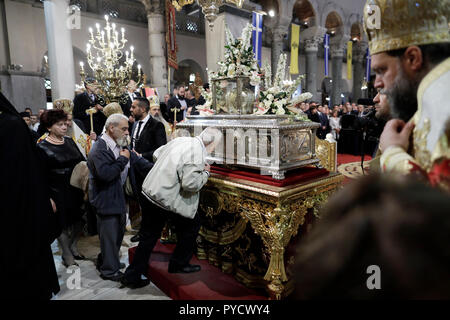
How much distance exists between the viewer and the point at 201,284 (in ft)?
9.51

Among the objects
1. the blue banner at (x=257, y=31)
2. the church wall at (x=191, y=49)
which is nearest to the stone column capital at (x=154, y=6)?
the blue banner at (x=257, y=31)

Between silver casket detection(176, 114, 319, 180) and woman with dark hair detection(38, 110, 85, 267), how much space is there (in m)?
1.65

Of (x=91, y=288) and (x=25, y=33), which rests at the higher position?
(x=25, y=33)

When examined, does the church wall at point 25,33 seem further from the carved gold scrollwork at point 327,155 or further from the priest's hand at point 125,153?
the carved gold scrollwork at point 327,155

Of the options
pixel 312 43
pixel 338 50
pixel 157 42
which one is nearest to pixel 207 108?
pixel 157 42

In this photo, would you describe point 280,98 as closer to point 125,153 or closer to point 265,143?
point 265,143

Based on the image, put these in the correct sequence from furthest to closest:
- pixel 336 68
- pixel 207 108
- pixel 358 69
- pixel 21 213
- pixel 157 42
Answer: pixel 358 69 → pixel 336 68 → pixel 157 42 → pixel 207 108 → pixel 21 213

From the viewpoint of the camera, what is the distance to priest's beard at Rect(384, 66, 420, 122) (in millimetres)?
943

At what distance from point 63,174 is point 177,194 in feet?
5.38

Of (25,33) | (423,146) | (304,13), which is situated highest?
(304,13)

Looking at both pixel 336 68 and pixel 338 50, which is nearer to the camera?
pixel 338 50

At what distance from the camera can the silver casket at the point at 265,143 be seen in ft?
9.08
